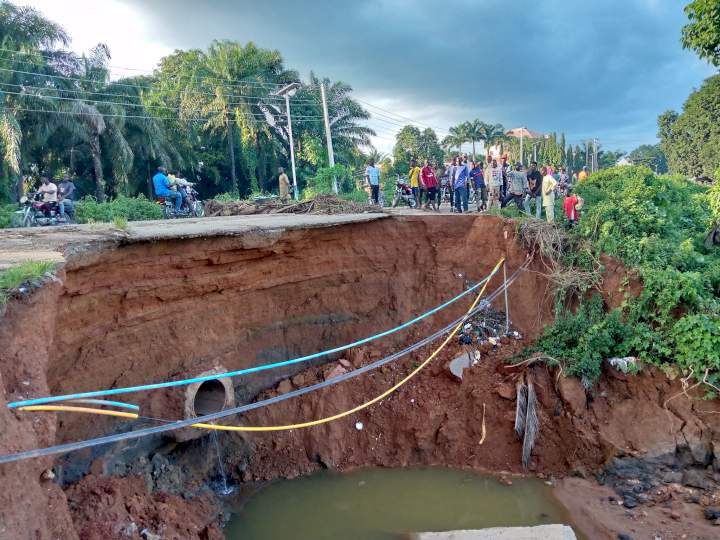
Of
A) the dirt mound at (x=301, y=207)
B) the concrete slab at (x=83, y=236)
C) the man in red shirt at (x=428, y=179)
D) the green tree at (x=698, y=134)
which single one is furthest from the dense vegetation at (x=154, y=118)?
the green tree at (x=698, y=134)

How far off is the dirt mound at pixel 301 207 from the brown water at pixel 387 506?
485 cm

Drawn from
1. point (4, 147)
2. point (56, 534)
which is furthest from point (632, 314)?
point (4, 147)

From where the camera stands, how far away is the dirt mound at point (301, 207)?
9633mm

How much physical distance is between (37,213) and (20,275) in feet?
30.2

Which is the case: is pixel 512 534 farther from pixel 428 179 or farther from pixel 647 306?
pixel 428 179

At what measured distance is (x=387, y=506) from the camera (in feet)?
20.1

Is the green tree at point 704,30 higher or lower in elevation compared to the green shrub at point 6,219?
higher

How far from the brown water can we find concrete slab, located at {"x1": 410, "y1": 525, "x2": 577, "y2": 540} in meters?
0.61

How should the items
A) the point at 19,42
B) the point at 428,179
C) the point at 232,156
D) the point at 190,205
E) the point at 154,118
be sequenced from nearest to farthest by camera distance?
the point at 428,179
the point at 190,205
the point at 19,42
the point at 154,118
the point at 232,156

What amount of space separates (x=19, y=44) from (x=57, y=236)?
53.8ft

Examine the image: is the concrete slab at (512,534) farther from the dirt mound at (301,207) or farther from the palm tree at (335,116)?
the palm tree at (335,116)

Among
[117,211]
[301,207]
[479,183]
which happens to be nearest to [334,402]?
[301,207]

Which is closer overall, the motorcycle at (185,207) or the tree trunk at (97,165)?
the motorcycle at (185,207)

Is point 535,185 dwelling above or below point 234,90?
below
